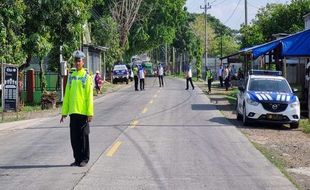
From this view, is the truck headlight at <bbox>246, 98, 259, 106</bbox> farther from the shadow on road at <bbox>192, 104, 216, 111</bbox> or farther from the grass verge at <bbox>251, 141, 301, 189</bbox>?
the shadow on road at <bbox>192, 104, 216, 111</bbox>

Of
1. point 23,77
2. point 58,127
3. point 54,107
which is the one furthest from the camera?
point 23,77

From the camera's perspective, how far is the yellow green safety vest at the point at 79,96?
1048 cm

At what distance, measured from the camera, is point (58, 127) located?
60.2 feet

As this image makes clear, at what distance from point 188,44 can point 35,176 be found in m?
90.0

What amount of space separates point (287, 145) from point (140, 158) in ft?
15.0

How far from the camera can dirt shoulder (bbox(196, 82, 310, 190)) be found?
412 inches

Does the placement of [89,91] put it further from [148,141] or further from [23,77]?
[23,77]

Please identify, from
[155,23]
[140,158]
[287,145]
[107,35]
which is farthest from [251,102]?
[155,23]

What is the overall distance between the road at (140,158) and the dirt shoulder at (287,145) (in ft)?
1.09

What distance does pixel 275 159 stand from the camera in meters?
12.0

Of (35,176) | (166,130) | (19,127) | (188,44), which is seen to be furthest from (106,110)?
(188,44)

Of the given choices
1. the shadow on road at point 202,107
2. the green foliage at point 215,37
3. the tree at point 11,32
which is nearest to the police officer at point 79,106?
the tree at point 11,32

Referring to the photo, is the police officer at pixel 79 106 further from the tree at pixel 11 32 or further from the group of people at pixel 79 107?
the tree at pixel 11 32

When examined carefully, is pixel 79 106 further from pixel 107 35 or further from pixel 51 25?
pixel 107 35
